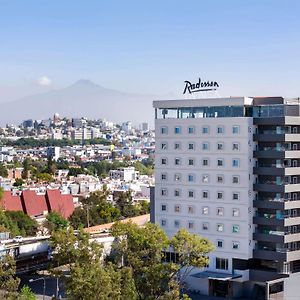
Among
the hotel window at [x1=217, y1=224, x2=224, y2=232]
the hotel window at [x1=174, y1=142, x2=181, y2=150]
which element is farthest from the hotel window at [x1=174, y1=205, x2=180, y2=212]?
the hotel window at [x1=174, y1=142, x2=181, y2=150]

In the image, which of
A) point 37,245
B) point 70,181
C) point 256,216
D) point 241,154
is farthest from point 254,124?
point 70,181

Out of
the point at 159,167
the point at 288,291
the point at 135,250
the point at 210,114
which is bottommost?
the point at 288,291

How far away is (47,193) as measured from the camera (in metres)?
59.9

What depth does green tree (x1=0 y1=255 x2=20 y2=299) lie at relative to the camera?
24.3m

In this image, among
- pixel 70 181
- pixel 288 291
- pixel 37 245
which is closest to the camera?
pixel 288 291

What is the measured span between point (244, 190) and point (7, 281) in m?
12.7

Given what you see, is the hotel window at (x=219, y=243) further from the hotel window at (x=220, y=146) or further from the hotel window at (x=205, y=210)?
the hotel window at (x=220, y=146)

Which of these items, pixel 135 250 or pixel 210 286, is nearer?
pixel 135 250

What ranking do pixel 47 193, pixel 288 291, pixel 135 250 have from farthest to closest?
1. pixel 47 193
2. pixel 288 291
3. pixel 135 250

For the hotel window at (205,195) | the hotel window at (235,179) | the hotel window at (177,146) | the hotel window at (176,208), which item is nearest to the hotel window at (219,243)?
the hotel window at (205,195)

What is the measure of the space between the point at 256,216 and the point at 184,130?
540 cm

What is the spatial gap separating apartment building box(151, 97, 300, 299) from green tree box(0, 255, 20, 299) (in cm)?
1081

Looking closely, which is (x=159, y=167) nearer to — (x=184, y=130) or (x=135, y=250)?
(x=184, y=130)

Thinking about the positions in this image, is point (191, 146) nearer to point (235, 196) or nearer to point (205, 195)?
point (205, 195)
